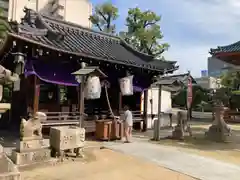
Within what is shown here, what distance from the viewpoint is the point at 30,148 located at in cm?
728

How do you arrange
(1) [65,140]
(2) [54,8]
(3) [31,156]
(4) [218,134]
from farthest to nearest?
(2) [54,8] < (4) [218,134] < (1) [65,140] < (3) [31,156]

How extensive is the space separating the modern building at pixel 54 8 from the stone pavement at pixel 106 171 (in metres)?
31.4

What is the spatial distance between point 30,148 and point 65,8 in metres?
36.9

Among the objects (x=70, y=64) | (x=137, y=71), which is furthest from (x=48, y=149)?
(x=137, y=71)

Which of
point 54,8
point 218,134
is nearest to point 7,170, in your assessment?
point 218,134

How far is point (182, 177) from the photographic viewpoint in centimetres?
672

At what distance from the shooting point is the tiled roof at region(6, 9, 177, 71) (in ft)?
34.1

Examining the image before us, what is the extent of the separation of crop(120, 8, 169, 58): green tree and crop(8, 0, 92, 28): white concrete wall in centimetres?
1317

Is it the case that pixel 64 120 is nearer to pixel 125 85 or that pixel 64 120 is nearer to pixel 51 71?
pixel 51 71

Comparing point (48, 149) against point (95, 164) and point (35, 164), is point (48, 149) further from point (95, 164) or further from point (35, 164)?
→ point (95, 164)

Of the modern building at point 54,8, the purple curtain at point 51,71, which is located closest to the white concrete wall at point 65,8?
the modern building at point 54,8

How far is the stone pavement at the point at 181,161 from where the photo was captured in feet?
23.1

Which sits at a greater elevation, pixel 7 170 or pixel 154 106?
pixel 154 106

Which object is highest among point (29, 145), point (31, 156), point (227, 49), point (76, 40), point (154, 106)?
point (76, 40)
